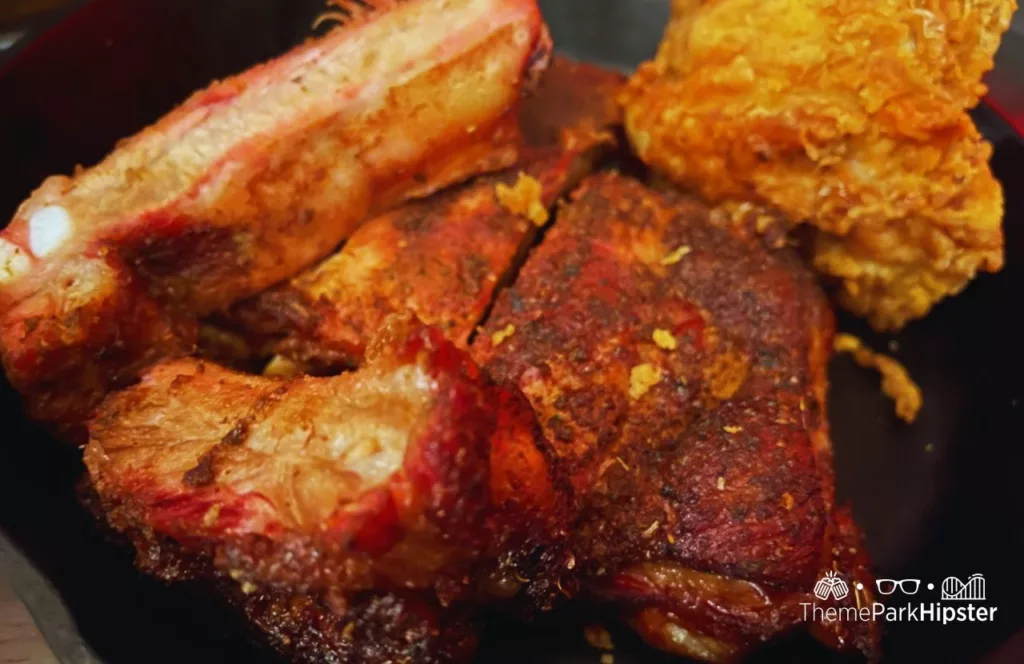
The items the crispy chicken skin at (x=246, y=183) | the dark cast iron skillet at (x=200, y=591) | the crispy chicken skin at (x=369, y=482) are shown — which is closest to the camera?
the crispy chicken skin at (x=369, y=482)

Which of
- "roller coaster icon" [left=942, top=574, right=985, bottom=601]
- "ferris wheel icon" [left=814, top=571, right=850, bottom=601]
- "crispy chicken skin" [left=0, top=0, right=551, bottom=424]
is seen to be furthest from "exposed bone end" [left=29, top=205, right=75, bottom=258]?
"roller coaster icon" [left=942, top=574, right=985, bottom=601]

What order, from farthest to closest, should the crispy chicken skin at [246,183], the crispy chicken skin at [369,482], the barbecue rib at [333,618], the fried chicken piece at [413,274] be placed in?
the fried chicken piece at [413,274]
the crispy chicken skin at [246,183]
the barbecue rib at [333,618]
the crispy chicken skin at [369,482]

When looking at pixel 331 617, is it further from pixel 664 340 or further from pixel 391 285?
pixel 664 340

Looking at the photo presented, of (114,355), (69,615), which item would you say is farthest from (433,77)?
(69,615)

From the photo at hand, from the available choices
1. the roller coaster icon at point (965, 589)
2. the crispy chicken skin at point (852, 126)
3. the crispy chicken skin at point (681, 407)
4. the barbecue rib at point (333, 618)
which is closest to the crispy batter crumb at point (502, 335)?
the crispy chicken skin at point (681, 407)

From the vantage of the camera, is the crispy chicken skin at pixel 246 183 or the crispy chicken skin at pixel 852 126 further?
the crispy chicken skin at pixel 852 126

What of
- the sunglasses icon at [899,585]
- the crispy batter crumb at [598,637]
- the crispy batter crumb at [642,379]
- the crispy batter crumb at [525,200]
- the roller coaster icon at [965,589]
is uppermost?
the crispy batter crumb at [525,200]

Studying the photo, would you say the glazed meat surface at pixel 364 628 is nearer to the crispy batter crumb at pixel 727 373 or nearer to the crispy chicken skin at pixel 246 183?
the crispy chicken skin at pixel 246 183

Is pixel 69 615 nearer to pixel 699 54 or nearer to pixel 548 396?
pixel 548 396
